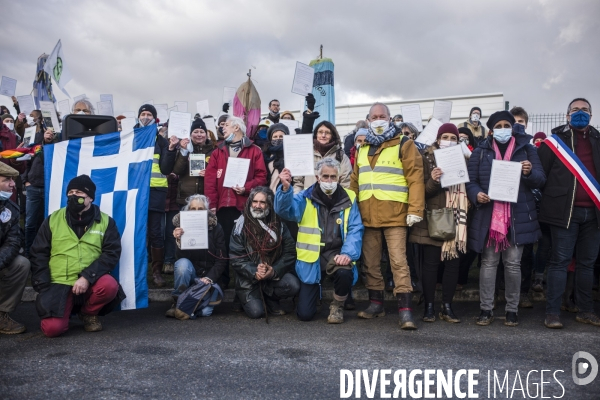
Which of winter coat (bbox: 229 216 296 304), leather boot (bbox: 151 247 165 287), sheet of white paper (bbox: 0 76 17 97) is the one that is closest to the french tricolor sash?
winter coat (bbox: 229 216 296 304)

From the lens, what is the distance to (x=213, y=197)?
676cm

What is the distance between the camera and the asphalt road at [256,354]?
12.3ft

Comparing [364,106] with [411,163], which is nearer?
[411,163]

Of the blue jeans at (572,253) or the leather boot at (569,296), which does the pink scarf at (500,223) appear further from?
the leather boot at (569,296)

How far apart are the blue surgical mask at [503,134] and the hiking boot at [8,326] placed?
5086 millimetres

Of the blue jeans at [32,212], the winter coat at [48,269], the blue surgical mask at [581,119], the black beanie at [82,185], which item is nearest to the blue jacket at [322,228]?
the winter coat at [48,269]

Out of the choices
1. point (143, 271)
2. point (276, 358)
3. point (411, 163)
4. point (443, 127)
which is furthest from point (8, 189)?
point (443, 127)

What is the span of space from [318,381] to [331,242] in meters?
2.24

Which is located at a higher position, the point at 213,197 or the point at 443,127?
the point at 443,127

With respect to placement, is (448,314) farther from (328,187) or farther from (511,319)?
(328,187)

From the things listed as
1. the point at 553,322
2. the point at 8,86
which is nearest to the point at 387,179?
the point at 553,322

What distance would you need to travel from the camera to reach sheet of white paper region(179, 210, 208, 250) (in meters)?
6.11

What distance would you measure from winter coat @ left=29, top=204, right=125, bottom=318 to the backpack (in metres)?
0.65

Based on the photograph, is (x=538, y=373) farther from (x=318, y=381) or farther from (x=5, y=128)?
(x=5, y=128)
